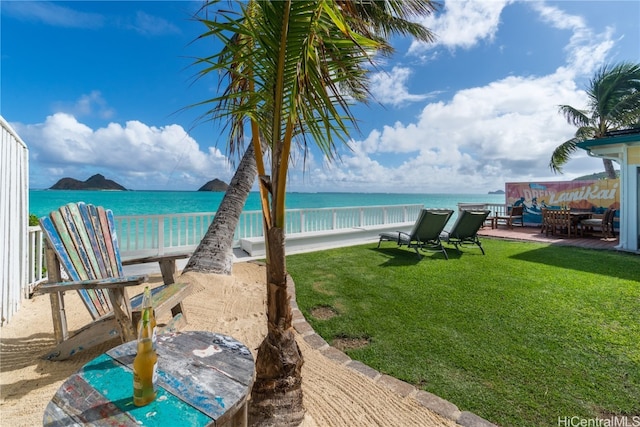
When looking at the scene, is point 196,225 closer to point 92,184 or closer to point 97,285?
point 97,285

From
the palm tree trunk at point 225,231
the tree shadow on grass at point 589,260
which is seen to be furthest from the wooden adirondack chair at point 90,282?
the tree shadow on grass at point 589,260

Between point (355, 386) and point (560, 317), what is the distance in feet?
8.64

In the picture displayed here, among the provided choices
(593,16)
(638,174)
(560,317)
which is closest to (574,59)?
(593,16)

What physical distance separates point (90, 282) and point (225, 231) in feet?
10.8

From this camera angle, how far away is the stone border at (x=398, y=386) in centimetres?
171

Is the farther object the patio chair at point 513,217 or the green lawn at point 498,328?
the patio chair at point 513,217

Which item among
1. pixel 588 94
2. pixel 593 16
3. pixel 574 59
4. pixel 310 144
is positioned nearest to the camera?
pixel 310 144

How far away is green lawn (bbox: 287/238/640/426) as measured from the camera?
1.91 metres

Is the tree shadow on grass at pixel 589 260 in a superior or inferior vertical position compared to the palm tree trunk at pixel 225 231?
inferior

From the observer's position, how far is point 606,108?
14.5 m

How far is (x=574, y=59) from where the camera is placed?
8.26m

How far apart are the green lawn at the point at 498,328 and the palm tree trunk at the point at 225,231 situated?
126 cm

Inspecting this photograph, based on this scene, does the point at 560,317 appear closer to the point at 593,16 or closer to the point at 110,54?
the point at 593,16

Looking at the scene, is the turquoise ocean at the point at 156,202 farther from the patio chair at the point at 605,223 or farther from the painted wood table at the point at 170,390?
the painted wood table at the point at 170,390
